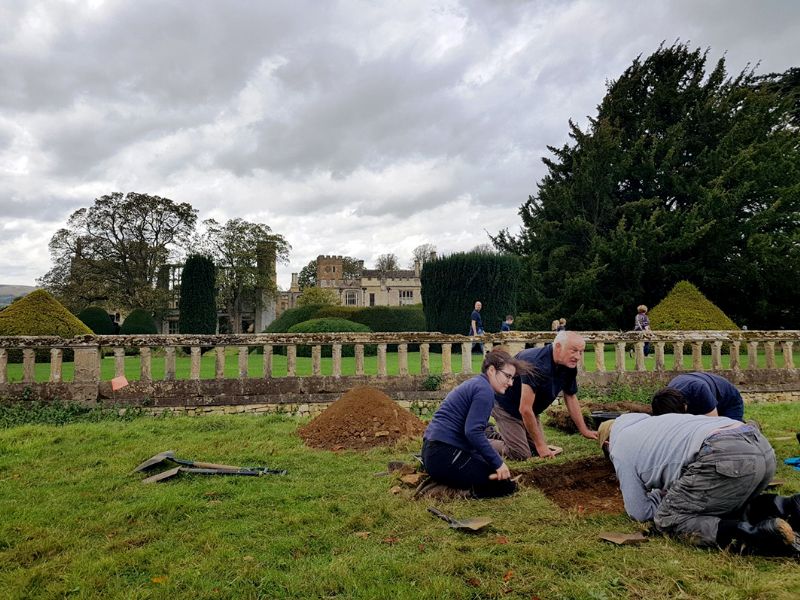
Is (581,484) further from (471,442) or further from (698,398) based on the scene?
(698,398)

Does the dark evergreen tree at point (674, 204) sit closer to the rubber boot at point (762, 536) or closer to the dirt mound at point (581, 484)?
the dirt mound at point (581, 484)

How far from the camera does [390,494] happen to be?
4.53 meters

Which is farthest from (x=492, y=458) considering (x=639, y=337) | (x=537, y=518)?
(x=639, y=337)

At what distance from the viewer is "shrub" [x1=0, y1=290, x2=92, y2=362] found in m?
12.8

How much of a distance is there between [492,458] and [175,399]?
6.63m

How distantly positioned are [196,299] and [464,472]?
2710cm

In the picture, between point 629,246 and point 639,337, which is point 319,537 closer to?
point 639,337

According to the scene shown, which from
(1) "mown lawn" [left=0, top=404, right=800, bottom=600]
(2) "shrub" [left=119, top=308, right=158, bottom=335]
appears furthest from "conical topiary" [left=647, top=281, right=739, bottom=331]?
(2) "shrub" [left=119, top=308, right=158, bottom=335]

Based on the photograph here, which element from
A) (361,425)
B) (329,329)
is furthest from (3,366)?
(329,329)

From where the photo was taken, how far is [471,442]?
4398mm

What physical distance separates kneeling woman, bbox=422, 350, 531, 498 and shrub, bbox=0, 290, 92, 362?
11.7 m

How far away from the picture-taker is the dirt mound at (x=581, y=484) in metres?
4.29

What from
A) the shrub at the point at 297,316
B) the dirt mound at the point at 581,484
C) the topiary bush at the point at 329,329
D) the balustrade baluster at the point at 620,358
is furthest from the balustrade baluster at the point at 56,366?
the shrub at the point at 297,316

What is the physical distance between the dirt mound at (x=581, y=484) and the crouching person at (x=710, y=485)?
52cm
